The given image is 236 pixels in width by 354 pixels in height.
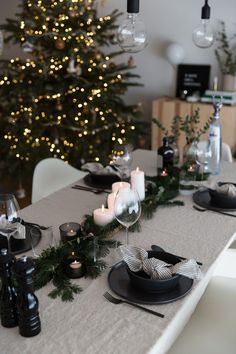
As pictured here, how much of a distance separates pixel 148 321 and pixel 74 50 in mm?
2799

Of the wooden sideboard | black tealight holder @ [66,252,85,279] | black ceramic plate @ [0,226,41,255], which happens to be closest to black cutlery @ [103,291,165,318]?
black tealight holder @ [66,252,85,279]

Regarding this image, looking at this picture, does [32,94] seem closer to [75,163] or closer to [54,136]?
[54,136]

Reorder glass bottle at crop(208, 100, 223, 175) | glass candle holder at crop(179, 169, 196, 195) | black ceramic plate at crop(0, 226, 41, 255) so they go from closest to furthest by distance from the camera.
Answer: black ceramic plate at crop(0, 226, 41, 255) → glass candle holder at crop(179, 169, 196, 195) → glass bottle at crop(208, 100, 223, 175)

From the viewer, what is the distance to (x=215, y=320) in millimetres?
1530

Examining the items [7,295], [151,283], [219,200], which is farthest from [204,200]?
[7,295]

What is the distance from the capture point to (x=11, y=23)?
3680mm

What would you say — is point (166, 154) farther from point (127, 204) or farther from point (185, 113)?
point (185, 113)

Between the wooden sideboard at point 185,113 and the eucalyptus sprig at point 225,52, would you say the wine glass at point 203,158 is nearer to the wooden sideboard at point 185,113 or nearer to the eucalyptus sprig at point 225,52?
the wooden sideboard at point 185,113

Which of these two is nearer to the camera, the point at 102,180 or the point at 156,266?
the point at 156,266

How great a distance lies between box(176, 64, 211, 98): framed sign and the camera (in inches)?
161

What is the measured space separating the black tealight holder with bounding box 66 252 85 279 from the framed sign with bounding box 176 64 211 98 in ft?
9.83

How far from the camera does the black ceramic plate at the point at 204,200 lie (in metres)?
1.85

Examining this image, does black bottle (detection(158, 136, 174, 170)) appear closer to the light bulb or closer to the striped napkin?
the light bulb

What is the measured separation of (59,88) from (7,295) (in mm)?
2677
